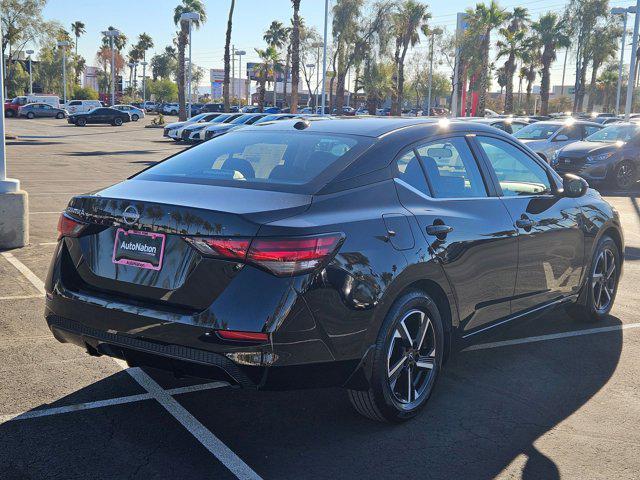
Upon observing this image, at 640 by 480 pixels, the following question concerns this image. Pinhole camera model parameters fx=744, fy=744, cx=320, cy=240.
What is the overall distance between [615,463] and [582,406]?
0.73 m

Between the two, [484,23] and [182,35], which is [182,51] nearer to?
[182,35]

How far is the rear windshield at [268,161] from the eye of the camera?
4.00 metres

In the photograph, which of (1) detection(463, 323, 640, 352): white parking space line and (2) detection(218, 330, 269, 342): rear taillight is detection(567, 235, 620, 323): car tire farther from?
(2) detection(218, 330, 269, 342): rear taillight

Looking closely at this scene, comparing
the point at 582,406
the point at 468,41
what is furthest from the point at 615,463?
the point at 468,41

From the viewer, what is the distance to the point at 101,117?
185 feet

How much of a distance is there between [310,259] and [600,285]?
3.66 metres

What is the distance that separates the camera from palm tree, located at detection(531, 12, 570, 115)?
56.9 metres

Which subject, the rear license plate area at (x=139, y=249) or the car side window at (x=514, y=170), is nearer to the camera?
the rear license plate area at (x=139, y=249)

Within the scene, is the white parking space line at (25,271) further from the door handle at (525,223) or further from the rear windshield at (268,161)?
the door handle at (525,223)

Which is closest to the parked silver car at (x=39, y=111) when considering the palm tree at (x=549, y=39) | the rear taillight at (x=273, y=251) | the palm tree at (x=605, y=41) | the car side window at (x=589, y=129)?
the palm tree at (x=549, y=39)

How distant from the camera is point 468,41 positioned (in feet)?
190

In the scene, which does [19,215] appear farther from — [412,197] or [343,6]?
[343,6]

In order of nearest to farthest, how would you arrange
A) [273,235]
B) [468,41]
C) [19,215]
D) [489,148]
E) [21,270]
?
[273,235] → [489,148] → [21,270] → [19,215] → [468,41]

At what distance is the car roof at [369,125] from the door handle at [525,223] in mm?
646
